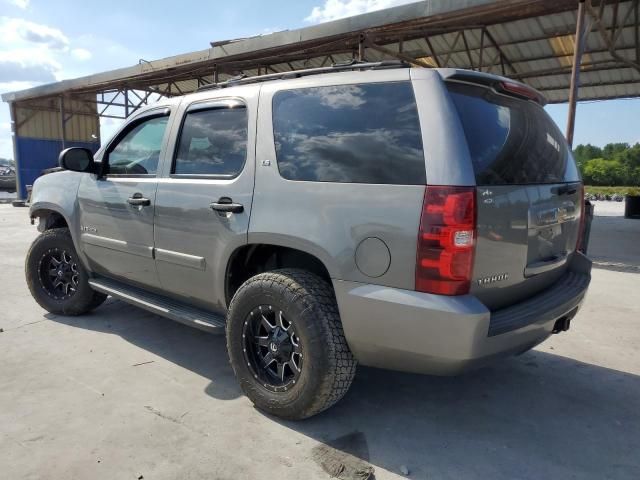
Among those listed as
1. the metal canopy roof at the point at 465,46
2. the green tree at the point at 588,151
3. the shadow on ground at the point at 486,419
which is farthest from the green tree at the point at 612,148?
the shadow on ground at the point at 486,419

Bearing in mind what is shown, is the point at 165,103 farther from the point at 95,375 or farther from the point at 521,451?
the point at 521,451

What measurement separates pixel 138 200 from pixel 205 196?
0.72 m

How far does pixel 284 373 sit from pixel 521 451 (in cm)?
134

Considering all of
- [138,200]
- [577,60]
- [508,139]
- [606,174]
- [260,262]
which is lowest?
[260,262]

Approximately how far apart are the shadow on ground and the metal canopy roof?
247 inches

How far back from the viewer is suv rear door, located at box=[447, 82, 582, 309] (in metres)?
2.22

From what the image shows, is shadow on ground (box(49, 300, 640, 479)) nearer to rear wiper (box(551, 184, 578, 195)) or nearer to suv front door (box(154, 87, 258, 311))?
suv front door (box(154, 87, 258, 311))

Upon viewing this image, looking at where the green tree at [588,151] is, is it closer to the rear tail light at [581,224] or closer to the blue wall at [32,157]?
the blue wall at [32,157]

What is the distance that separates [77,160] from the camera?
147 inches

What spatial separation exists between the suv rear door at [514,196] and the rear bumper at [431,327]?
0.47ft

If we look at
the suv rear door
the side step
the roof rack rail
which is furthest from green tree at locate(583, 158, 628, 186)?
the side step

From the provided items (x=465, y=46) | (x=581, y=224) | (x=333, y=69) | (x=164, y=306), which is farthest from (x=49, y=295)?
(x=465, y=46)

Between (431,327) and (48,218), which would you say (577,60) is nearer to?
(431,327)

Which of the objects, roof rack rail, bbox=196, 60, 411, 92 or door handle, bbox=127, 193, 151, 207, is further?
door handle, bbox=127, 193, 151, 207
